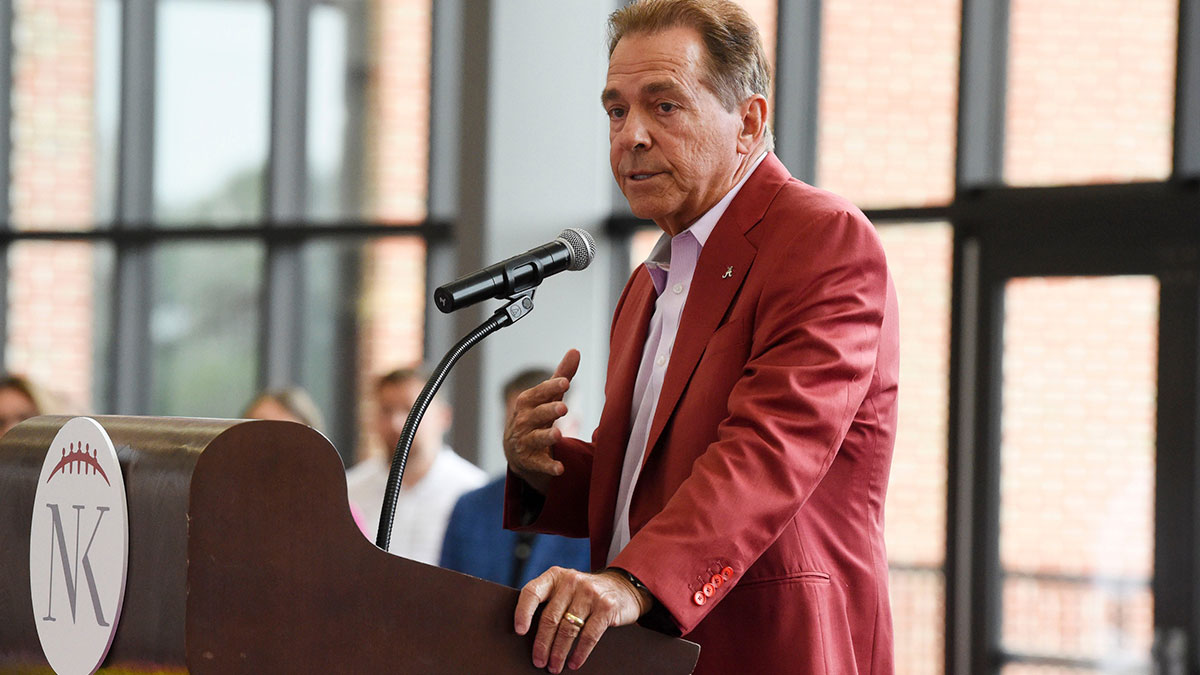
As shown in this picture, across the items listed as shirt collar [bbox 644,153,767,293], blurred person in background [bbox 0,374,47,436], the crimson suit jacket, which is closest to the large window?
blurred person in background [bbox 0,374,47,436]

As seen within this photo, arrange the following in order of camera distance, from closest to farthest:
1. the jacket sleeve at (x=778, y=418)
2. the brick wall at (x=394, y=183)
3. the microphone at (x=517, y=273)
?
the jacket sleeve at (x=778, y=418) < the microphone at (x=517, y=273) < the brick wall at (x=394, y=183)

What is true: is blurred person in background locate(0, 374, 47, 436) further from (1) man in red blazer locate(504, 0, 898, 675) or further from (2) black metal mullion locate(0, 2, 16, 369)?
(2) black metal mullion locate(0, 2, 16, 369)

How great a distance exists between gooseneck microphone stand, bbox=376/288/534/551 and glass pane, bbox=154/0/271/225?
19.0 feet

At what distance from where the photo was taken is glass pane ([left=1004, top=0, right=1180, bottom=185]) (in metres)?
4.93

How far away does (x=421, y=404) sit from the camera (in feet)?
5.59

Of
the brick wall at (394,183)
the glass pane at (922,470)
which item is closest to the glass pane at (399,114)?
the brick wall at (394,183)

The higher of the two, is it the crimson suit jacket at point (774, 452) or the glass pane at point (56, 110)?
the glass pane at point (56, 110)

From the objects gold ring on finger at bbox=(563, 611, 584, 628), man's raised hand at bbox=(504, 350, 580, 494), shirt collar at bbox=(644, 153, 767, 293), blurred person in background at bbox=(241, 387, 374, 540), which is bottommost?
blurred person in background at bbox=(241, 387, 374, 540)

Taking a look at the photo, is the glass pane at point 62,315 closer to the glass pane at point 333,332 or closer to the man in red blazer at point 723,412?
the glass pane at point 333,332

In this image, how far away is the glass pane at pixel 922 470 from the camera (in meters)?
5.32

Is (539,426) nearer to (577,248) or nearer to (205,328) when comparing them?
(577,248)

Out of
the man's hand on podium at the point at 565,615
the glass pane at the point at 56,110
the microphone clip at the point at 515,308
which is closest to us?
the man's hand on podium at the point at 565,615

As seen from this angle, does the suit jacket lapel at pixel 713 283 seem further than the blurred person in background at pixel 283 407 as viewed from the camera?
No

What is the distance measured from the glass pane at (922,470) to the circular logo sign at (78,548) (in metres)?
4.30
